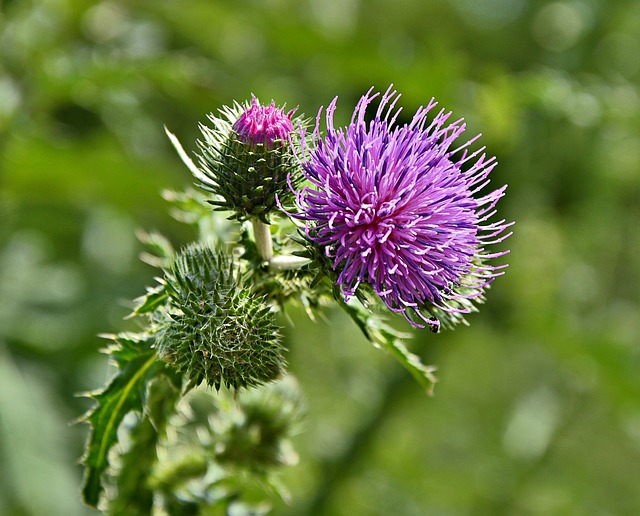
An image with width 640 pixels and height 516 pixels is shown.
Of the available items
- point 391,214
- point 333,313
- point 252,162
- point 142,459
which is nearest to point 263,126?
point 252,162

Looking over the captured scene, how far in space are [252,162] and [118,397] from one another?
828 mm

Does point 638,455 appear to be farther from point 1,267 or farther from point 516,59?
point 1,267

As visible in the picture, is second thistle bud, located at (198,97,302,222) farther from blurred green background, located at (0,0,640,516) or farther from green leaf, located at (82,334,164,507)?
blurred green background, located at (0,0,640,516)

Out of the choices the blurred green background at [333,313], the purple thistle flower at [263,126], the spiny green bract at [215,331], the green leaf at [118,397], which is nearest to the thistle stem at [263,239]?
the spiny green bract at [215,331]

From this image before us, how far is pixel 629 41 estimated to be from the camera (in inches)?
Answer: 267

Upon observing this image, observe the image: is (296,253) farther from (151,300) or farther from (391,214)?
(151,300)

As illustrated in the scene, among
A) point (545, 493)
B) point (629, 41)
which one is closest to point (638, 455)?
point (545, 493)

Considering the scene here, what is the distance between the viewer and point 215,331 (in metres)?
2.41

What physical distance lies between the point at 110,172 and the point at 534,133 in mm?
2902

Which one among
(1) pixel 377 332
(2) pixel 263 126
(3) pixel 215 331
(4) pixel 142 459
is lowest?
(4) pixel 142 459

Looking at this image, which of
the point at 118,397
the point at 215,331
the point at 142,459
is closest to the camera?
the point at 215,331

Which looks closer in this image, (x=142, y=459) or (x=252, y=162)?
(x=252, y=162)

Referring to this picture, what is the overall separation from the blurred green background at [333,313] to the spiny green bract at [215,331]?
2.39m

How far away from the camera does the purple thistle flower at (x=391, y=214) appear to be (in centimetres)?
239
